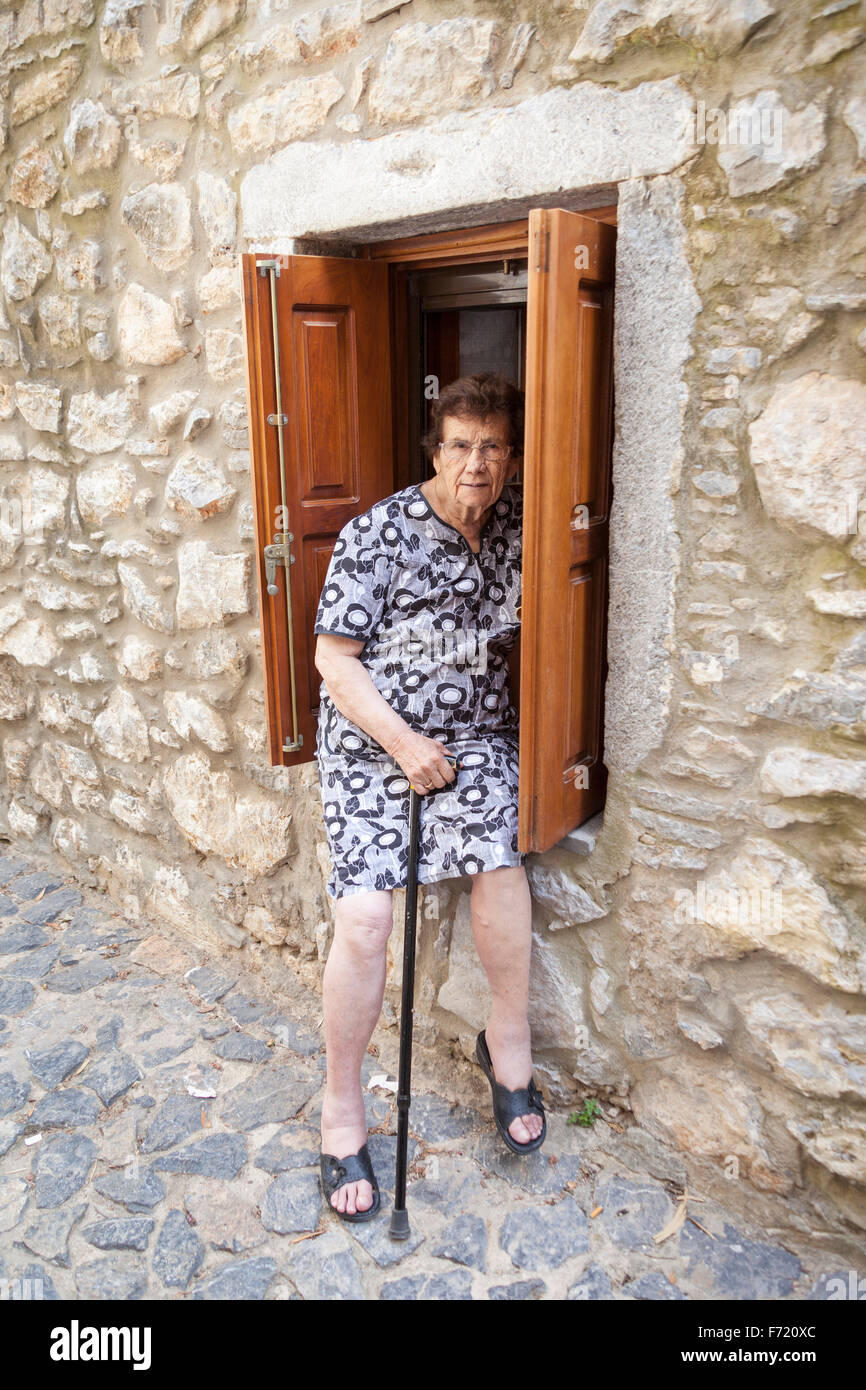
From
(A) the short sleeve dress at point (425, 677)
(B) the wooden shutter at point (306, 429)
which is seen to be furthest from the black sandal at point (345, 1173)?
(B) the wooden shutter at point (306, 429)

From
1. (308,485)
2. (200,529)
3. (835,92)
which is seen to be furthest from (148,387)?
(835,92)

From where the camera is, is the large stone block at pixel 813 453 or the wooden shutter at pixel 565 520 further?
the wooden shutter at pixel 565 520

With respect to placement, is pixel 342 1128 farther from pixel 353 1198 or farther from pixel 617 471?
pixel 617 471

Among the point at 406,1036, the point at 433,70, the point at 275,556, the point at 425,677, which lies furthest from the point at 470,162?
the point at 406,1036

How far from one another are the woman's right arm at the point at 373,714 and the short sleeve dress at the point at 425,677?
48mm

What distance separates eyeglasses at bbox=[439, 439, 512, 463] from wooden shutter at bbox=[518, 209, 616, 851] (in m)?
0.26

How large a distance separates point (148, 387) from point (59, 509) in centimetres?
74

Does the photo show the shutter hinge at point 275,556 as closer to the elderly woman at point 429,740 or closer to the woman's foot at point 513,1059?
the elderly woman at point 429,740

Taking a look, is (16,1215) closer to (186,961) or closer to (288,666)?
(186,961)

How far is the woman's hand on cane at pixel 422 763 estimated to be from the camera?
8.45ft

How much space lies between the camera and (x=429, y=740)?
8.63 ft

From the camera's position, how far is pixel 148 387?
3508mm

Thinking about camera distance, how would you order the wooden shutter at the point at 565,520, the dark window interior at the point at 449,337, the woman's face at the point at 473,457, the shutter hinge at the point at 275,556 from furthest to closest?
the dark window interior at the point at 449,337 → the shutter hinge at the point at 275,556 → the woman's face at the point at 473,457 → the wooden shutter at the point at 565,520

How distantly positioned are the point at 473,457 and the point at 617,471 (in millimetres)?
→ 378
